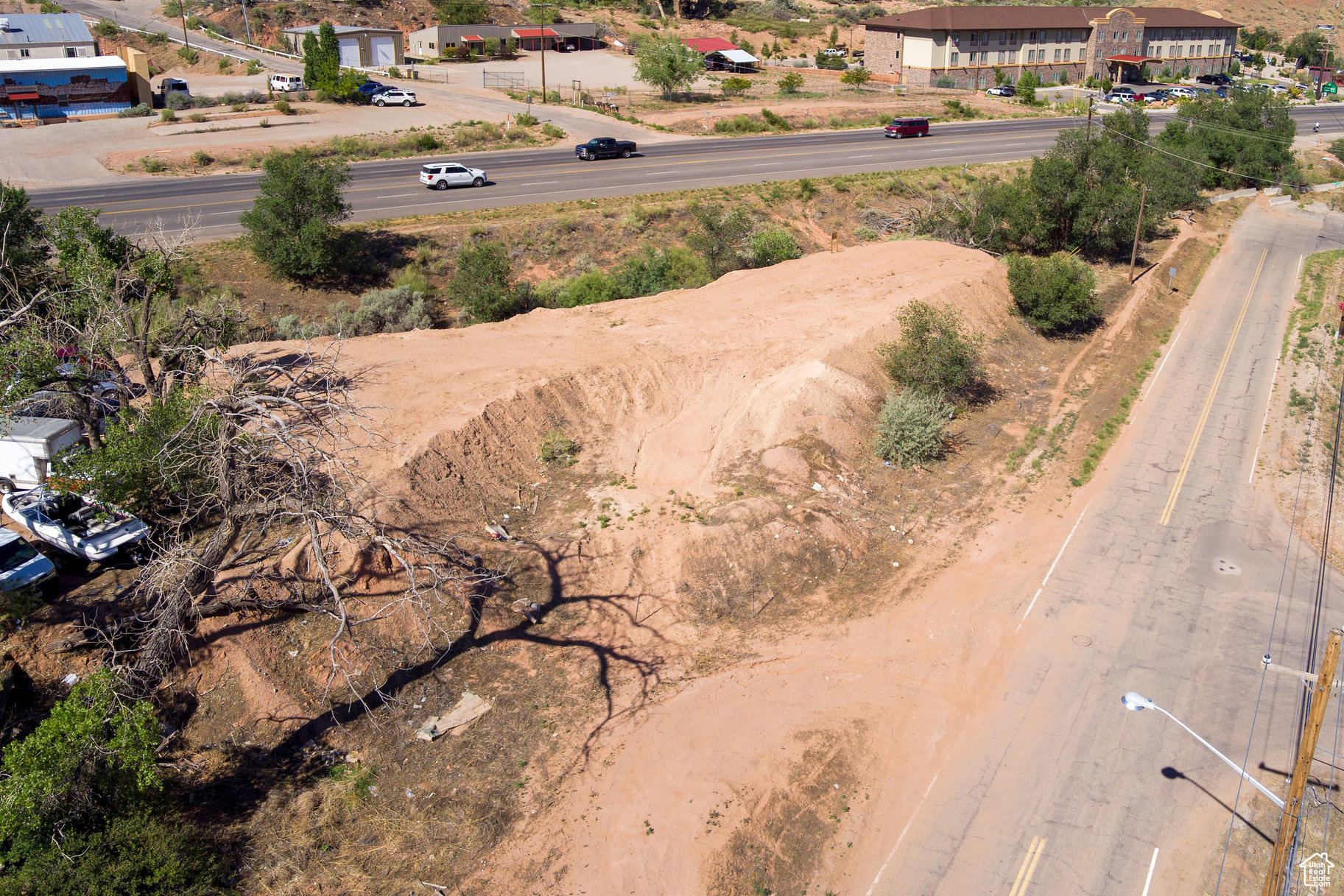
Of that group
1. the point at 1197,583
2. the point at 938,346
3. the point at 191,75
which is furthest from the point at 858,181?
the point at 191,75

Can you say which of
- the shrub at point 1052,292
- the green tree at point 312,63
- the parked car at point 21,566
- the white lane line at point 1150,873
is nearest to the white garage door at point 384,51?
the green tree at point 312,63

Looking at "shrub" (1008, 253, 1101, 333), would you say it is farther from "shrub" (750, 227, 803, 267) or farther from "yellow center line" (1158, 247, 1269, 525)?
"shrub" (750, 227, 803, 267)

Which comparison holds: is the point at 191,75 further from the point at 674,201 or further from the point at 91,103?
the point at 674,201

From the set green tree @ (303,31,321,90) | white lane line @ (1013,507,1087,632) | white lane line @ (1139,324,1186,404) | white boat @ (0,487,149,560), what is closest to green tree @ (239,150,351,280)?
white boat @ (0,487,149,560)

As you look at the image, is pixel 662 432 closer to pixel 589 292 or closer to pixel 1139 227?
pixel 589 292

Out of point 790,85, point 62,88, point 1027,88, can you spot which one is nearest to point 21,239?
point 62,88

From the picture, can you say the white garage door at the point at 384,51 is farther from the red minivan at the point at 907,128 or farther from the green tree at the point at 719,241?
the green tree at the point at 719,241
